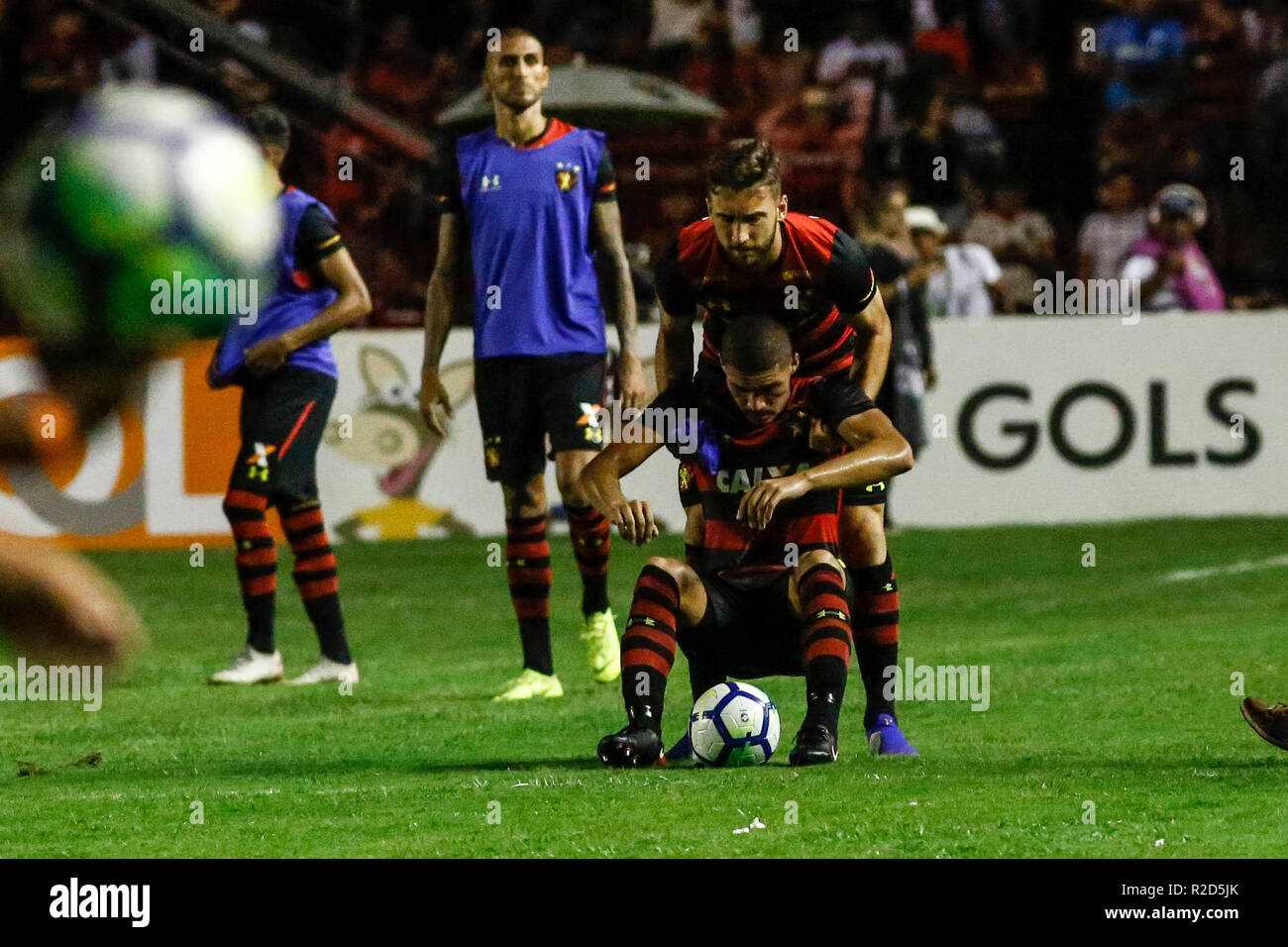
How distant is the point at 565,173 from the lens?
942 centimetres

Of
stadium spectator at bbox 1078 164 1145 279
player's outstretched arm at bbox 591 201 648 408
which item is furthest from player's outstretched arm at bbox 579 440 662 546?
stadium spectator at bbox 1078 164 1145 279

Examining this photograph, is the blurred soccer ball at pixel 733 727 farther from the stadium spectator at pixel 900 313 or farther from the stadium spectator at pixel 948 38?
the stadium spectator at pixel 948 38

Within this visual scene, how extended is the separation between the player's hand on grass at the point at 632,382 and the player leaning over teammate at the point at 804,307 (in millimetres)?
1676

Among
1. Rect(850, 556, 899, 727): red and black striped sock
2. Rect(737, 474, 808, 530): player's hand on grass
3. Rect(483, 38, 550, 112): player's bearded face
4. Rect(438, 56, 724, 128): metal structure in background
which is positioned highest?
Rect(438, 56, 724, 128): metal structure in background

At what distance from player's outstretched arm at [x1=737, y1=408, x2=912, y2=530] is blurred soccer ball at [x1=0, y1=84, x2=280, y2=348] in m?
3.44

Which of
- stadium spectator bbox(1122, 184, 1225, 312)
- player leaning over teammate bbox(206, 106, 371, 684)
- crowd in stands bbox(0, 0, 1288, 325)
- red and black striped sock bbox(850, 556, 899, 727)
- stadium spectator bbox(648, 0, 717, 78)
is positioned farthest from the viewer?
stadium spectator bbox(648, 0, 717, 78)

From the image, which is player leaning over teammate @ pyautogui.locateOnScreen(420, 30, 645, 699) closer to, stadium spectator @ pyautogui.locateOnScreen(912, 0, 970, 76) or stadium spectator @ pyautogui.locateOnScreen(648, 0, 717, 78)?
stadium spectator @ pyautogui.locateOnScreen(912, 0, 970, 76)

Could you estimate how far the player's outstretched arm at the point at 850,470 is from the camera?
22.1 ft

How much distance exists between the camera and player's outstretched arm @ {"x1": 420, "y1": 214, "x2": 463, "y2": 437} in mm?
9438

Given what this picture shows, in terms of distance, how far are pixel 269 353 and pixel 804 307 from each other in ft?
10.3

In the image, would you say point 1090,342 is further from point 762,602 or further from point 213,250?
point 213,250

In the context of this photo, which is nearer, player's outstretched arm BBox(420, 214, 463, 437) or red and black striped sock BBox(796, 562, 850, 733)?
red and black striped sock BBox(796, 562, 850, 733)

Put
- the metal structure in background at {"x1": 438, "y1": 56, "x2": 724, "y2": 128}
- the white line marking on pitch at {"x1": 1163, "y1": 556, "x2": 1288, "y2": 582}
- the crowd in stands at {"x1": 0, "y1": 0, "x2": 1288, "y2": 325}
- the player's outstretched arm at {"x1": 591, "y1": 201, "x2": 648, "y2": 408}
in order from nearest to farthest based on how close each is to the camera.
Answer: the player's outstretched arm at {"x1": 591, "y1": 201, "x2": 648, "y2": 408} < the white line marking on pitch at {"x1": 1163, "y1": 556, "x2": 1288, "y2": 582} < the crowd in stands at {"x1": 0, "y1": 0, "x2": 1288, "y2": 325} < the metal structure in background at {"x1": 438, "y1": 56, "x2": 724, "y2": 128}

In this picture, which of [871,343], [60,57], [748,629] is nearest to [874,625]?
[748,629]
